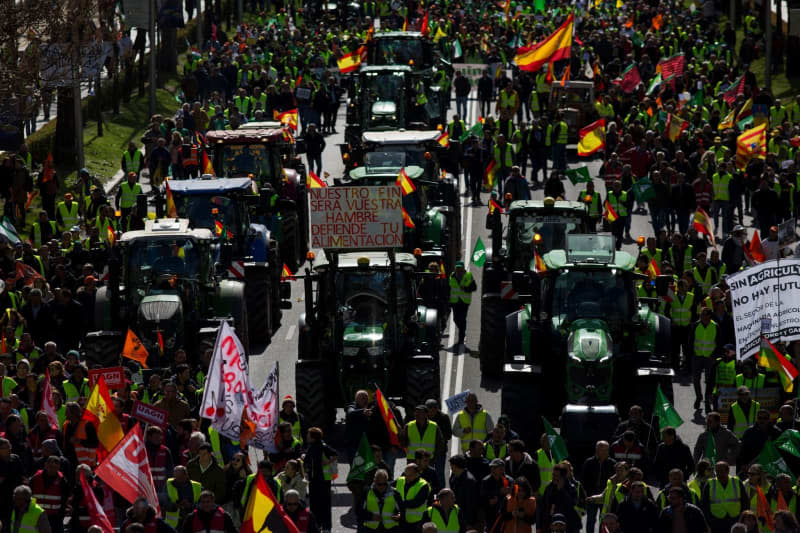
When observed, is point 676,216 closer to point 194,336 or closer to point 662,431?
point 194,336

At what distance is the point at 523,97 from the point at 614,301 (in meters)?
27.3

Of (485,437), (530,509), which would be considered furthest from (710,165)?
(530,509)

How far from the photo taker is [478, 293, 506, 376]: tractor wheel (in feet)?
88.0

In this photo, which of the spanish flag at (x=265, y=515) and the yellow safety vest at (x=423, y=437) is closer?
the spanish flag at (x=265, y=515)

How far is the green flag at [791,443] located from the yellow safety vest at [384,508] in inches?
181

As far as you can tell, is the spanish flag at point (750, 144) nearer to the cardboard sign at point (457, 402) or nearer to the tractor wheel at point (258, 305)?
the tractor wheel at point (258, 305)

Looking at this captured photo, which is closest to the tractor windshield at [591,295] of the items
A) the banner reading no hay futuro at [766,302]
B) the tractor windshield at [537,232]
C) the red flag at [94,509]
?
the banner reading no hay futuro at [766,302]

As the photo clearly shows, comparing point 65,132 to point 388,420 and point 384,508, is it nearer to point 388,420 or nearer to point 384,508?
point 388,420

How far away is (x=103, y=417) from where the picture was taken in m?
20.2

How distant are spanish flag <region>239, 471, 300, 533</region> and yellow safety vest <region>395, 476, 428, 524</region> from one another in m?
1.33

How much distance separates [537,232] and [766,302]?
283 inches

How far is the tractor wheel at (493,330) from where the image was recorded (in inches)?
1056

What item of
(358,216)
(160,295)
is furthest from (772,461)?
(160,295)

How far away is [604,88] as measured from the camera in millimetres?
48750
